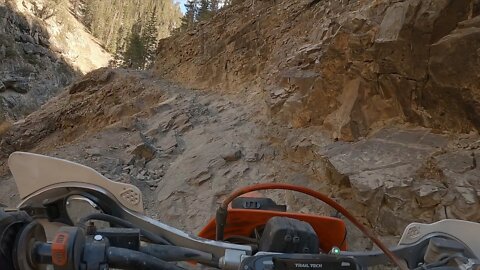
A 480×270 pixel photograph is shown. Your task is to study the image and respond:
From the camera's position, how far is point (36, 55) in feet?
166

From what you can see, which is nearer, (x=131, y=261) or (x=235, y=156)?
(x=131, y=261)

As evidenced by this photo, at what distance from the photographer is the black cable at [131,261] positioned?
1250 millimetres

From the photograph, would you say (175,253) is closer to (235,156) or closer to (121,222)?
(121,222)

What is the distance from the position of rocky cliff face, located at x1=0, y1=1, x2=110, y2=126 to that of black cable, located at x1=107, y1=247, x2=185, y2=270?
1422 inches

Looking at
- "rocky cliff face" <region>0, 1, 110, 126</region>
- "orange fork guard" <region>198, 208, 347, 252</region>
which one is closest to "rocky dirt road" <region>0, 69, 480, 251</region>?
"orange fork guard" <region>198, 208, 347, 252</region>

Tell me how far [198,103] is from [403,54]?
6.69 meters

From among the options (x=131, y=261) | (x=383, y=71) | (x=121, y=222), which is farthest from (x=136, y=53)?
(x=131, y=261)

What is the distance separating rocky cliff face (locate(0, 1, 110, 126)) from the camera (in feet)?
135

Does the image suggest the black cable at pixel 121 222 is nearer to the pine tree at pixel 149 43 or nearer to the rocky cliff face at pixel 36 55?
the pine tree at pixel 149 43

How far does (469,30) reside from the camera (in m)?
4.86

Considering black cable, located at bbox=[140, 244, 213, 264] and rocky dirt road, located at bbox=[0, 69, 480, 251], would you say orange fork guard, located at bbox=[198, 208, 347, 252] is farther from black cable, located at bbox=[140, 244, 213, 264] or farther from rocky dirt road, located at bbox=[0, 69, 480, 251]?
rocky dirt road, located at bbox=[0, 69, 480, 251]

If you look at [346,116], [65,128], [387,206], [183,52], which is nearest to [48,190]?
[387,206]

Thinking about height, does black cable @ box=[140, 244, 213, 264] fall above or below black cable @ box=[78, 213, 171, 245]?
below

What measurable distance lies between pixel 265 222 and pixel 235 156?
222 inches
